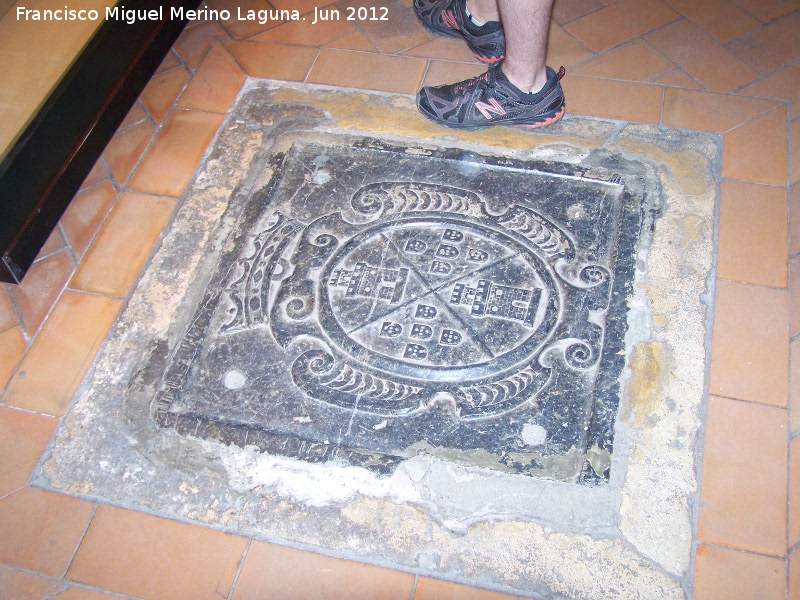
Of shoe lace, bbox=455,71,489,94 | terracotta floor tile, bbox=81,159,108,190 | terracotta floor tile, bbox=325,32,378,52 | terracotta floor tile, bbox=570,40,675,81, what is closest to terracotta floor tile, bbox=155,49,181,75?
terracotta floor tile, bbox=81,159,108,190

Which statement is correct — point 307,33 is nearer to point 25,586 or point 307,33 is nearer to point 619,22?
point 619,22

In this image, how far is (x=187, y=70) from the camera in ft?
7.16

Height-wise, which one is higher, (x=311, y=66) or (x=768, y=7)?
(x=768, y=7)

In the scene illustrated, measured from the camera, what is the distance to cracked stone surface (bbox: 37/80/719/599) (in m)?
1.29

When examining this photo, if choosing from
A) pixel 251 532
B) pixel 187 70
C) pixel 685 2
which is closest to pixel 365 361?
pixel 251 532

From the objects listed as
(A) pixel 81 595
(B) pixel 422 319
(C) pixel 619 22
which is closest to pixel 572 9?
(C) pixel 619 22

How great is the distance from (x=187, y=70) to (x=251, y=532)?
64.5 inches

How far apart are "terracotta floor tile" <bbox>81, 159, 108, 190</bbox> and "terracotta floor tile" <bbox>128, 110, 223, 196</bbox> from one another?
0.33 ft

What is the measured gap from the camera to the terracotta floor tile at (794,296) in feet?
4.89

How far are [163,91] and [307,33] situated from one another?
56cm

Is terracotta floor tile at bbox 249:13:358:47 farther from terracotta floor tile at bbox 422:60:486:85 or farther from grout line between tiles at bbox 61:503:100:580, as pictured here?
grout line between tiles at bbox 61:503:100:580

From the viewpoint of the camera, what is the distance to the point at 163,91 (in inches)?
84.0

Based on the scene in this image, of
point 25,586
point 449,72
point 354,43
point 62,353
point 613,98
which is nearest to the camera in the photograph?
point 25,586

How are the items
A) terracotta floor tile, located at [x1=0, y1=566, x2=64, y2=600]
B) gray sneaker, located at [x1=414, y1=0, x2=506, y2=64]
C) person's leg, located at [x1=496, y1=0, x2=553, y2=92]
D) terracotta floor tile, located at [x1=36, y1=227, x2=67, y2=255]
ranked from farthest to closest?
gray sneaker, located at [x1=414, y1=0, x2=506, y2=64] → terracotta floor tile, located at [x1=36, y1=227, x2=67, y2=255] → person's leg, located at [x1=496, y1=0, x2=553, y2=92] → terracotta floor tile, located at [x1=0, y1=566, x2=64, y2=600]
